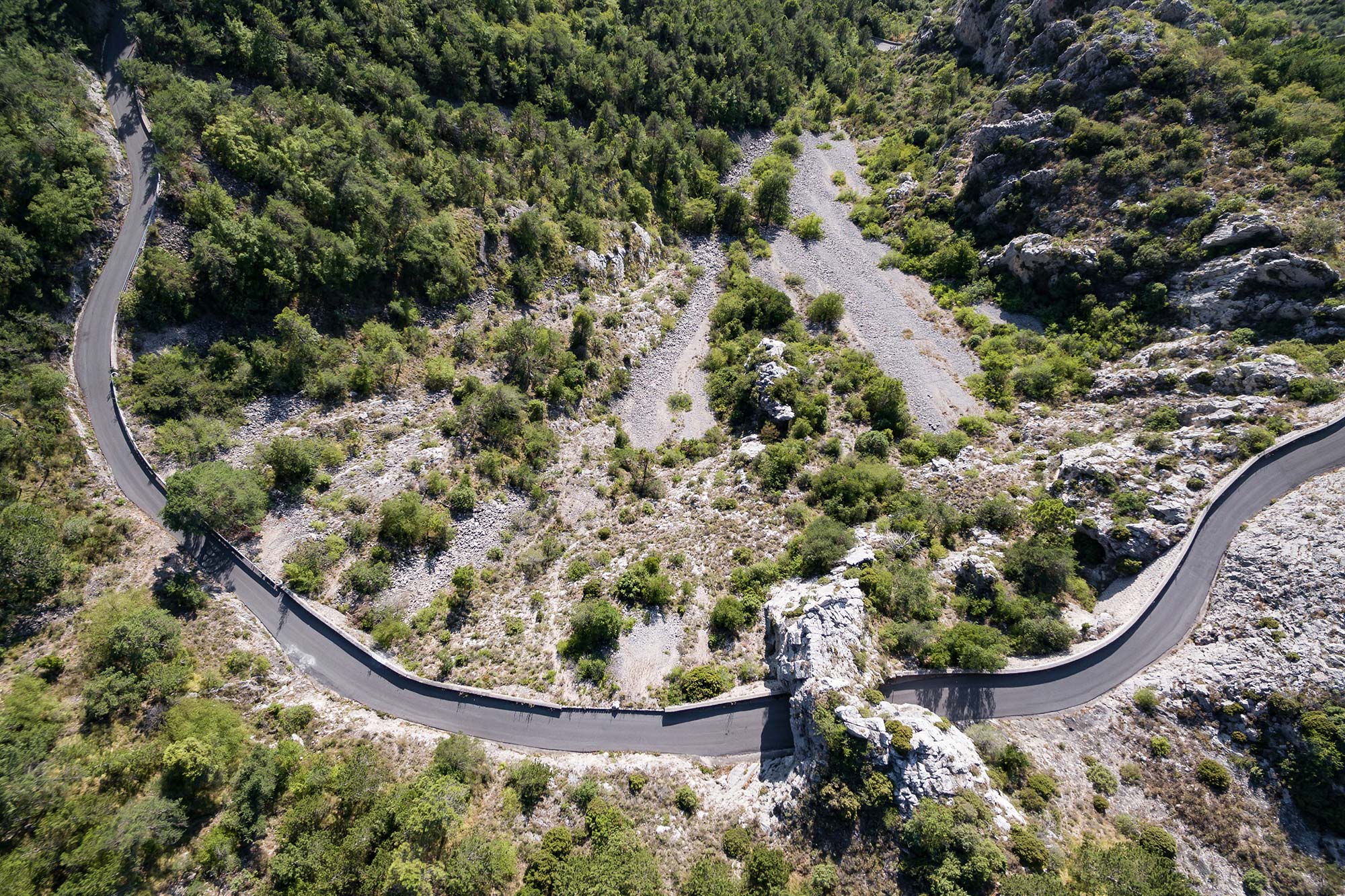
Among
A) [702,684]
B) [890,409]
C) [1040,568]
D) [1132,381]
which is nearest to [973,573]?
[1040,568]

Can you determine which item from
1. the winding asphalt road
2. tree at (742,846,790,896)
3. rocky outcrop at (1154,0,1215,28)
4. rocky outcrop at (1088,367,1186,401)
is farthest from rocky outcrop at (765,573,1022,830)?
rocky outcrop at (1154,0,1215,28)

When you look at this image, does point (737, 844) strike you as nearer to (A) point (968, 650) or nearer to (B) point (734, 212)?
(A) point (968, 650)

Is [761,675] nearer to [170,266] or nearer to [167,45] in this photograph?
[170,266]

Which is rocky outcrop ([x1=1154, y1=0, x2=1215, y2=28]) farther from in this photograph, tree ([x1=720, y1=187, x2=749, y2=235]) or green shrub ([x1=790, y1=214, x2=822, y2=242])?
tree ([x1=720, y1=187, x2=749, y2=235])

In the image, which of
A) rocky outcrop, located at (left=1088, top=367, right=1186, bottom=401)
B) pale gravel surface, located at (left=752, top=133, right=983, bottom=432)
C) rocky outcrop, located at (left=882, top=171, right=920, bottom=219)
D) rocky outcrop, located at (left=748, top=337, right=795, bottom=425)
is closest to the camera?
rocky outcrop, located at (left=1088, top=367, right=1186, bottom=401)

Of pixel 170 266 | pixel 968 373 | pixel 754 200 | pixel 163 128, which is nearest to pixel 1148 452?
pixel 968 373

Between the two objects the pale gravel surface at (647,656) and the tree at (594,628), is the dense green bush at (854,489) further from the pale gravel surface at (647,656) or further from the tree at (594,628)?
the tree at (594,628)

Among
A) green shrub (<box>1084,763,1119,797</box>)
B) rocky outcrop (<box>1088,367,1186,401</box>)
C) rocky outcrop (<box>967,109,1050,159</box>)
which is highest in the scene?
rocky outcrop (<box>967,109,1050,159</box>)
